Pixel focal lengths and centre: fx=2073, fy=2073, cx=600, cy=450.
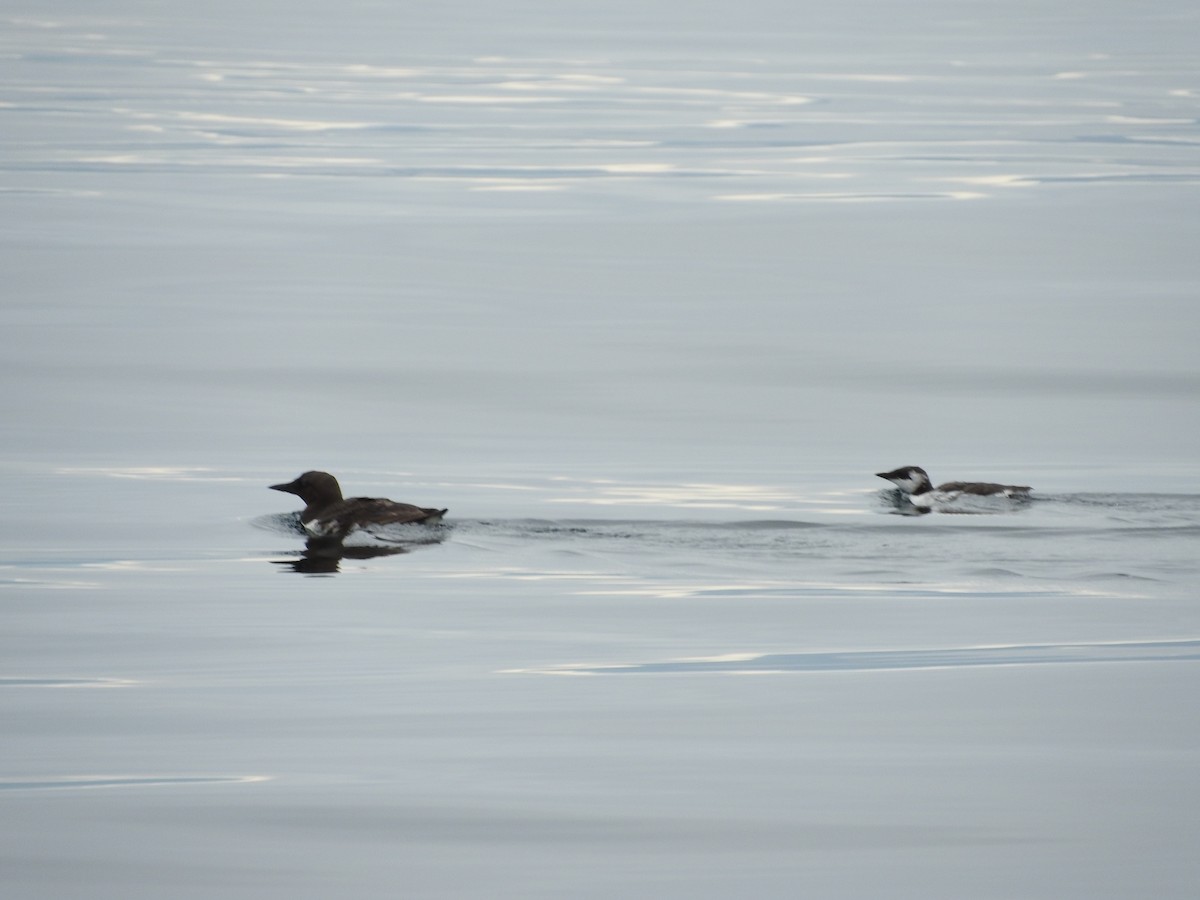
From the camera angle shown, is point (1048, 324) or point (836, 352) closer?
point (836, 352)

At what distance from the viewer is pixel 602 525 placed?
34.9 ft

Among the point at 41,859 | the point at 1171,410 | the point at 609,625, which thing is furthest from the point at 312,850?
the point at 1171,410

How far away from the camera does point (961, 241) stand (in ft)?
72.7

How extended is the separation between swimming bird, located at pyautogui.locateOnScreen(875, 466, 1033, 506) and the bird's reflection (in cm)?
269

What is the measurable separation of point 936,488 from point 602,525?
1.90m

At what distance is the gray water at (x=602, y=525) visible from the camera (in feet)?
20.3

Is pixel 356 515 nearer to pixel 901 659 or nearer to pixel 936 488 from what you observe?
pixel 936 488

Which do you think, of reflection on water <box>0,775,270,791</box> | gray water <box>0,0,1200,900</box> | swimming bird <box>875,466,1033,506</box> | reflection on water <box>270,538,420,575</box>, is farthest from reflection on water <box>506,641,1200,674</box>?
swimming bird <box>875,466,1033,506</box>

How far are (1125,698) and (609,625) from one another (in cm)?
215

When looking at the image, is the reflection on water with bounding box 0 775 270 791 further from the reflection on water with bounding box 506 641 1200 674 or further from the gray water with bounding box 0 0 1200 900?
the reflection on water with bounding box 506 641 1200 674

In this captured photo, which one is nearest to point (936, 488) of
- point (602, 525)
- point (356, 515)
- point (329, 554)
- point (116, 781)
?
point (602, 525)

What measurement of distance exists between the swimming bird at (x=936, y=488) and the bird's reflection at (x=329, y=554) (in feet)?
8.83

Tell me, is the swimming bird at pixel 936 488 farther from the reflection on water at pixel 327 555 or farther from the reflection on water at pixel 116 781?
the reflection on water at pixel 116 781

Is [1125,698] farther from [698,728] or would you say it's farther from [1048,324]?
[1048,324]
